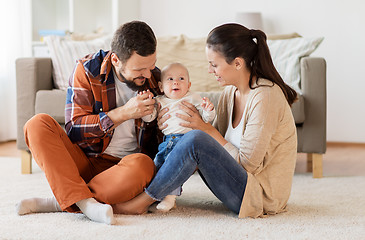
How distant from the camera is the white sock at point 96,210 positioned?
65.9 inches

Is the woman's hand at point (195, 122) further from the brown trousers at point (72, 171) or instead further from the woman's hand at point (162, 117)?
the brown trousers at point (72, 171)

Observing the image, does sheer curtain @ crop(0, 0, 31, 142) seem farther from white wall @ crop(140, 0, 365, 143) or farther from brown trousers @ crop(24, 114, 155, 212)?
brown trousers @ crop(24, 114, 155, 212)

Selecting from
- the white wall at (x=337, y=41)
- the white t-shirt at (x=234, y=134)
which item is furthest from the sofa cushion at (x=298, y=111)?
the white wall at (x=337, y=41)

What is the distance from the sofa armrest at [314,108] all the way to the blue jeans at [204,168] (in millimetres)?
1169

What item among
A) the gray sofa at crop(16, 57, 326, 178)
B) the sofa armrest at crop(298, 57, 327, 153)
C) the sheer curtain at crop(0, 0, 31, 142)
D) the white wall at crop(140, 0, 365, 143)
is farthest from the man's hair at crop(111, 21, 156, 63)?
the white wall at crop(140, 0, 365, 143)

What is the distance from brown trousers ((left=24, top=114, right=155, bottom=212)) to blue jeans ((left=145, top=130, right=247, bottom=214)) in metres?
0.08

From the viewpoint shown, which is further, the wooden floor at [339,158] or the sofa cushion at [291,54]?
the wooden floor at [339,158]

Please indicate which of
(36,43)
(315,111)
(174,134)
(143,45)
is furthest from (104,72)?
(36,43)

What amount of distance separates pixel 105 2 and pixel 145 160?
3443 mm

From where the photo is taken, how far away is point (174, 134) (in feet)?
6.21

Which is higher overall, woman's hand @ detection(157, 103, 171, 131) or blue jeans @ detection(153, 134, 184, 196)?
woman's hand @ detection(157, 103, 171, 131)

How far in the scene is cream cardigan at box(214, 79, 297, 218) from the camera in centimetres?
174

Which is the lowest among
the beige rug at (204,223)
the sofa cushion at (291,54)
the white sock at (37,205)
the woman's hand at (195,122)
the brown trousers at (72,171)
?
the beige rug at (204,223)

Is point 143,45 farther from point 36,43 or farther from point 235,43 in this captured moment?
point 36,43
